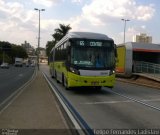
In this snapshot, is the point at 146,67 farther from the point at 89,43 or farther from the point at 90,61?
the point at 90,61

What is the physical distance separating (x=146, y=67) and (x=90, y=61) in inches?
752

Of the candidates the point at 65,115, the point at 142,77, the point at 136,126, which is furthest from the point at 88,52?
the point at 142,77

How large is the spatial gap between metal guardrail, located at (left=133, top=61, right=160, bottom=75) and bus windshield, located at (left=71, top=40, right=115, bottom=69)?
14.9 m

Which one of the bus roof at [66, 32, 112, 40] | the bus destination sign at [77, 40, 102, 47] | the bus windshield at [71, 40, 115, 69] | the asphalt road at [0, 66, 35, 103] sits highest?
A: the bus roof at [66, 32, 112, 40]

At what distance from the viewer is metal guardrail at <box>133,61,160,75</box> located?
1491 inches

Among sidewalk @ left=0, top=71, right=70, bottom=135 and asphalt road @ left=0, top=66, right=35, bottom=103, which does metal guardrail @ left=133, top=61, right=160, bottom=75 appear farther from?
sidewalk @ left=0, top=71, right=70, bottom=135

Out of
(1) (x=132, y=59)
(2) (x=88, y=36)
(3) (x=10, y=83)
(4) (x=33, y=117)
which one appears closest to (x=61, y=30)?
(1) (x=132, y=59)

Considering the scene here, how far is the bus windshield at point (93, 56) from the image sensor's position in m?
23.0

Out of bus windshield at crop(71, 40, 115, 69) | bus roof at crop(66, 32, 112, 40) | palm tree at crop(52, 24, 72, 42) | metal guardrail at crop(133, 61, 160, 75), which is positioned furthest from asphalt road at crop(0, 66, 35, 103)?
palm tree at crop(52, 24, 72, 42)

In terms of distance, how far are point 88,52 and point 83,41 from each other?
0.69 metres

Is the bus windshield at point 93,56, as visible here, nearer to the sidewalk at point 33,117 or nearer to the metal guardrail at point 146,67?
the sidewalk at point 33,117

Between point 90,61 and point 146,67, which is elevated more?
point 90,61

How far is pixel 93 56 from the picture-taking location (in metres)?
23.2

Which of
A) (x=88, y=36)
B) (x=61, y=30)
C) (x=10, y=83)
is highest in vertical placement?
(x=61, y=30)
